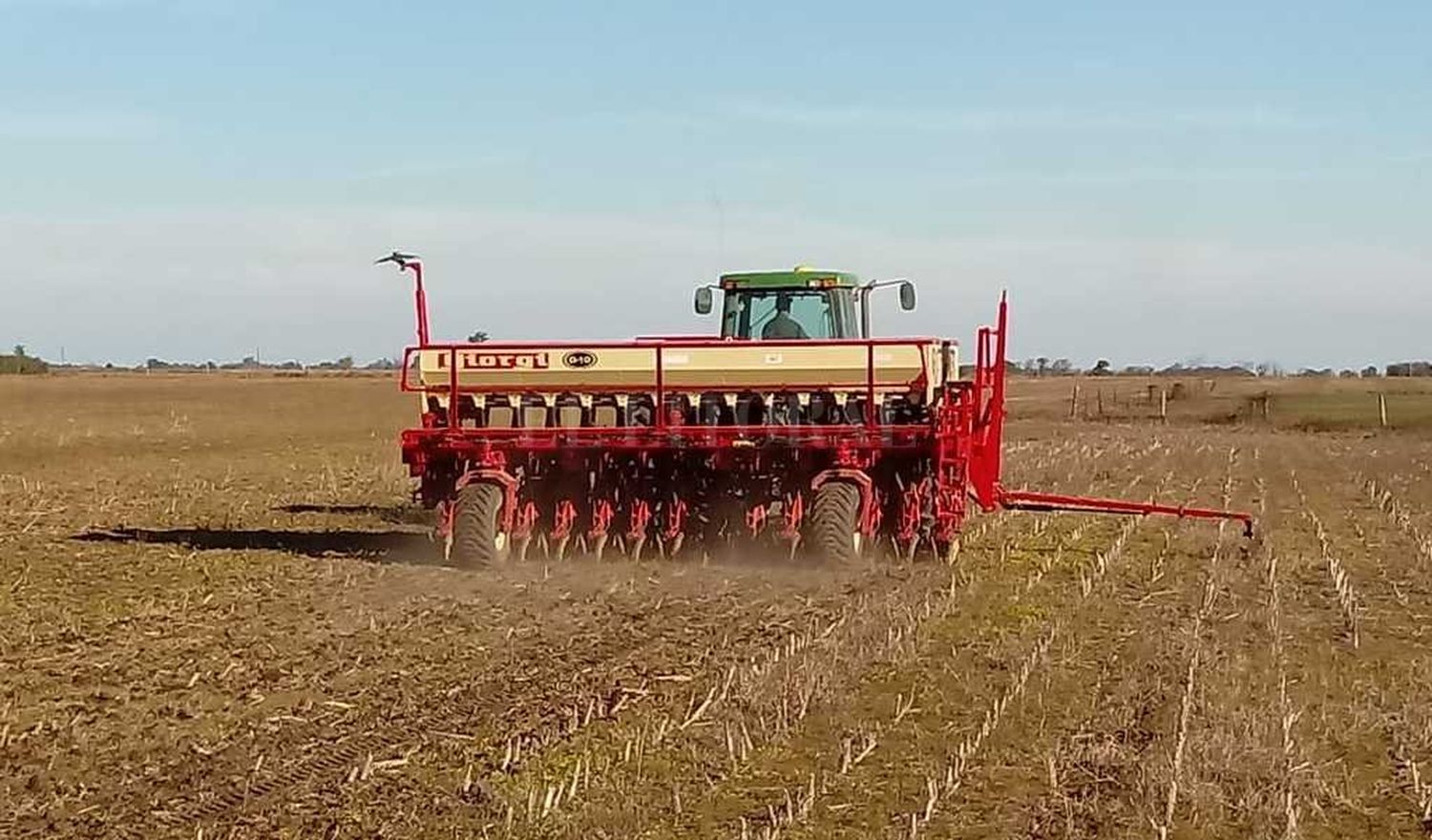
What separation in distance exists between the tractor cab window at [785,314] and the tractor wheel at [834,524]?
12.0 feet

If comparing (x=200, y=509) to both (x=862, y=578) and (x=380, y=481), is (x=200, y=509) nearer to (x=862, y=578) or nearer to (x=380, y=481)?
(x=380, y=481)

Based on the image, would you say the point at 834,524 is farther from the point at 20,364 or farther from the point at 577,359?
the point at 20,364

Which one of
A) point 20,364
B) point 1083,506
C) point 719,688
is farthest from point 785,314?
point 20,364

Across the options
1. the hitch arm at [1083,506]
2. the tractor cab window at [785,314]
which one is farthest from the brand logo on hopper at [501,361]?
the hitch arm at [1083,506]

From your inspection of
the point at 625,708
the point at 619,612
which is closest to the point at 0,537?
the point at 619,612

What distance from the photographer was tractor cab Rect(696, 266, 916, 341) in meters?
19.4

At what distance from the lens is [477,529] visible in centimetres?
1599

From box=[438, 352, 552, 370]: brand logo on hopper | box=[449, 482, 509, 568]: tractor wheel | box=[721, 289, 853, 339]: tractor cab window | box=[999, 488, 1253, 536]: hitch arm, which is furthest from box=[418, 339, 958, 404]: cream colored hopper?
box=[721, 289, 853, 339]: tractor cab window

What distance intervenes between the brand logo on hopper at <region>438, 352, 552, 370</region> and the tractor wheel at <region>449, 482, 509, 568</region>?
115 centimetres

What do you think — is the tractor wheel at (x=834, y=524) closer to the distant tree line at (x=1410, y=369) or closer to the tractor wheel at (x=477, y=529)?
the tractor wheel at (x=477, y=529)

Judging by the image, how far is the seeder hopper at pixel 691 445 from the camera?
53.2ft

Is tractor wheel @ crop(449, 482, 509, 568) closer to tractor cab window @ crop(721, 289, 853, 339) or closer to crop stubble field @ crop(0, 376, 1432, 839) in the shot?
crop stubble field @ crop(0, 376, 1432, 839)

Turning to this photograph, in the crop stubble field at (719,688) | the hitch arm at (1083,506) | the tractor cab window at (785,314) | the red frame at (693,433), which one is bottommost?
the crop stubble field at (719,688)

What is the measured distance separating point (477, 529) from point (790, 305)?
199 inches
